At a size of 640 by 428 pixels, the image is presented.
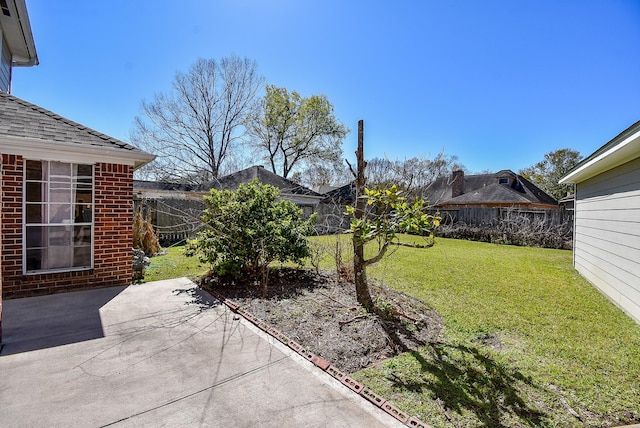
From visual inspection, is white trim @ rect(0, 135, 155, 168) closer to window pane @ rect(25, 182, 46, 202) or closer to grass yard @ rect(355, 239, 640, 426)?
window pane @ rect(25, 182, 46, 202)

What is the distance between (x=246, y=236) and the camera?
229 inches

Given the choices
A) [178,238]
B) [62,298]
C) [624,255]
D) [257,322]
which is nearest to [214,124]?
[178,238]

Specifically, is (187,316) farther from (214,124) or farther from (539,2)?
(214,124)

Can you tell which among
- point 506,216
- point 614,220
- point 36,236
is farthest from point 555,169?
point 36,236

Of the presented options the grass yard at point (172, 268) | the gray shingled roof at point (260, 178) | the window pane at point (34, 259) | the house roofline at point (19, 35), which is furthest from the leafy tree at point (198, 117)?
the window pane at point (34, 259)

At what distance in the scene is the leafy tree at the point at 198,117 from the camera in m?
22.0

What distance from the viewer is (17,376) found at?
2717 mm

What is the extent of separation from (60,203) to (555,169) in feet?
131

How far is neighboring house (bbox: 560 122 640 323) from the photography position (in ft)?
16.3

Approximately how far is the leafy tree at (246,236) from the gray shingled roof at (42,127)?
1.88 meters

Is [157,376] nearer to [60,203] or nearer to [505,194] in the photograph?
[60,203]

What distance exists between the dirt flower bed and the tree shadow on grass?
40 centimetres

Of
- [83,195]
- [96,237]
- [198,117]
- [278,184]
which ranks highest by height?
[198,117]

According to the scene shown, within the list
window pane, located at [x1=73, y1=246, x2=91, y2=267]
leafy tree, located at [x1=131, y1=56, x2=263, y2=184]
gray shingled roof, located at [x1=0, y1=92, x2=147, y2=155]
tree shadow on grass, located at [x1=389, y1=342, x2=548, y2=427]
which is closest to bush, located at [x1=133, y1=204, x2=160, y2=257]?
window pane, located at [x1=73, y1=246, x2=91, y2=267]
